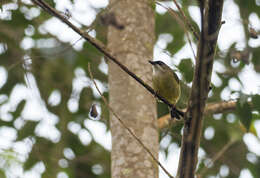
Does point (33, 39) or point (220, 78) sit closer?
point (220, 78)

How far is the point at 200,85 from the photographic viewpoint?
1718 millimetres

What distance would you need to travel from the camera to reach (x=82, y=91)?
12.8ft

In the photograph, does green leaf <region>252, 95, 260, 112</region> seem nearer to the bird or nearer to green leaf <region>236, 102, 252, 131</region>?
green leaf <region>236, 102, 252, 131</region>

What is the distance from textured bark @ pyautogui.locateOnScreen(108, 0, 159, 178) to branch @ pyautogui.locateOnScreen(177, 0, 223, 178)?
0.84 m

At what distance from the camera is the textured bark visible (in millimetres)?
2705

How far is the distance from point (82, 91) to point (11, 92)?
1109 millimetres

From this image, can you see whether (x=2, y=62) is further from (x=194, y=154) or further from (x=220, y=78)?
(x=194, y=154)

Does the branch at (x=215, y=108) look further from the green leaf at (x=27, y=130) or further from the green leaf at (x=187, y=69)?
the green leaf at (x=27, y=130)

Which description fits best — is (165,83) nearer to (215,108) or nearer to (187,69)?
(215,108)

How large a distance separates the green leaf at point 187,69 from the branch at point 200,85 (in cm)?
96

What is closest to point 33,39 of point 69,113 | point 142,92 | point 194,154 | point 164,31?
point 69,113

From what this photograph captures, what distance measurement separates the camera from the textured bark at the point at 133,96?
8.87 feet

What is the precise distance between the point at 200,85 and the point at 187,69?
1.10 metres

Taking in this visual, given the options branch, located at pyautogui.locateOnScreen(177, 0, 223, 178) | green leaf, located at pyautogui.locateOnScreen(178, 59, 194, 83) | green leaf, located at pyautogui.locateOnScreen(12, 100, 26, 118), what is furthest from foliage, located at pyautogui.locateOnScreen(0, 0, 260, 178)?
branch, located at pyautogui.locateOnScreen(177, 0, 223, 178)
